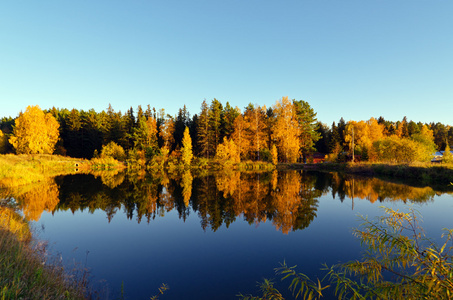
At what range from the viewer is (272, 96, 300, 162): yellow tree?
156 feet

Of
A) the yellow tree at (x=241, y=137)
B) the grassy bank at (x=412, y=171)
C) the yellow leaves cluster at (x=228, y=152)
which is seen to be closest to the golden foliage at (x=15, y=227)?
the grassy bank at (x=412, y=171)

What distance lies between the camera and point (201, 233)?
10859 millimetres

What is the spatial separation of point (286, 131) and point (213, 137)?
1774cm

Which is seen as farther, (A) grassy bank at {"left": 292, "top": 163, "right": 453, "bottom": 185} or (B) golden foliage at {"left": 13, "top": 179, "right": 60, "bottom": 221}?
(A) grassy bank at {"left": 292, "top": 163, "right": 453, "bottom": 185}

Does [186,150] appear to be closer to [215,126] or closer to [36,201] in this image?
[215,126]

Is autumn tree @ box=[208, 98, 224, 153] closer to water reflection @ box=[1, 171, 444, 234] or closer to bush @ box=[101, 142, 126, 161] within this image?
bush @ box=[101, 142, 126, 161]

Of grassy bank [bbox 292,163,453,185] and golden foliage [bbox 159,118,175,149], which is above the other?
golden foliage [bbox 159,118,175,149]

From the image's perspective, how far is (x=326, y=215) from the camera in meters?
13.6

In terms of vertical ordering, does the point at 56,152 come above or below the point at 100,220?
above

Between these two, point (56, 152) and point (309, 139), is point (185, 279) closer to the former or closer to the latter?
point (309, 139)

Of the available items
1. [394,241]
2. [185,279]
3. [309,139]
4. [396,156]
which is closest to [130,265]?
[185,279]

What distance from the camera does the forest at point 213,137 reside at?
4400 cm

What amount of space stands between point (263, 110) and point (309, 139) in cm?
1357

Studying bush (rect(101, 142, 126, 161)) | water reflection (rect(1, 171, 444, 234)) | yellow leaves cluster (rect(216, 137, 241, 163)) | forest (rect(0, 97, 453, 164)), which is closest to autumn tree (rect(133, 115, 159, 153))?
forest (rect(0, 97, 453, 164))
